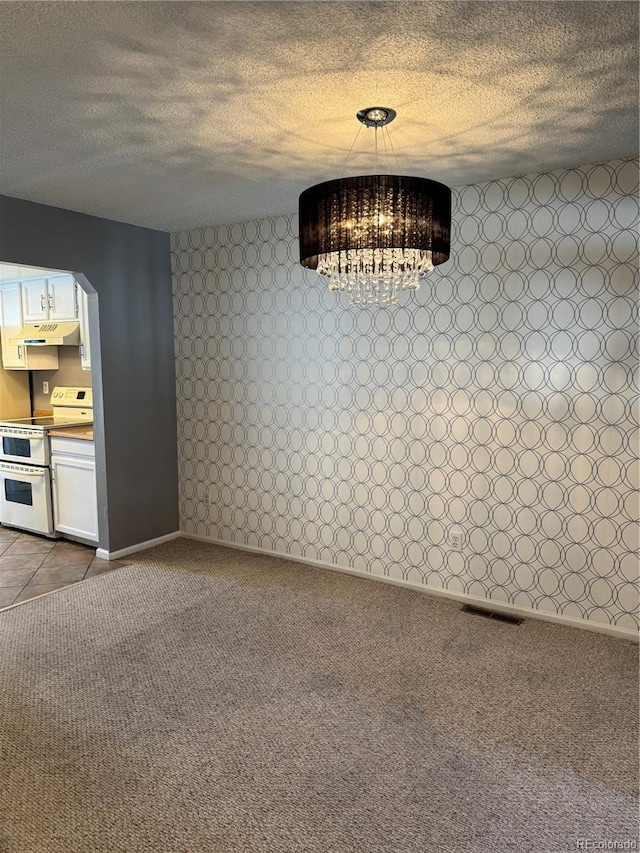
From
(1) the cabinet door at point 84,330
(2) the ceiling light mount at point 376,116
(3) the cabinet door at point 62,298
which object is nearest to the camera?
(2) the ceiling light mount at point 376,116

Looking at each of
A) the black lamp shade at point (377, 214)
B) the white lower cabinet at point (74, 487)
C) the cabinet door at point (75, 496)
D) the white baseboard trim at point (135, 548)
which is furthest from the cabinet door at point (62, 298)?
the black lamp shade at point (377, 214)

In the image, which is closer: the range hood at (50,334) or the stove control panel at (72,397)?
the range hood at (50,334)

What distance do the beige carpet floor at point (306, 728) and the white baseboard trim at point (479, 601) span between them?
70mm

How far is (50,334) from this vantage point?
525cm

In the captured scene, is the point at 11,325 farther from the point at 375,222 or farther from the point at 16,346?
the point at 375,222

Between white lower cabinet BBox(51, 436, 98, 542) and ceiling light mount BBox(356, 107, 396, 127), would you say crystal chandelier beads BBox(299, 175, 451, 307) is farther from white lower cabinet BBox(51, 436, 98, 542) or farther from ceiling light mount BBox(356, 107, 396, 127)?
white lower cabinet BBox(51, 436, 98, 542)

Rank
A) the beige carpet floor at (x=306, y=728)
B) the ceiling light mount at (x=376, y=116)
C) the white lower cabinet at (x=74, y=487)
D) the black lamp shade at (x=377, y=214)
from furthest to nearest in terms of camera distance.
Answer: the white lower cabinet at (x=74, y=487)
the ceiling light mount at (x=376, y=116)
the black lamp shade at (x=377, y=214)
the beige carpet floor at (x=306, y=728)

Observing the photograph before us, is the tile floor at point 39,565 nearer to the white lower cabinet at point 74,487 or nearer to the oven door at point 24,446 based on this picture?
the white lower cabinet at point 74,487

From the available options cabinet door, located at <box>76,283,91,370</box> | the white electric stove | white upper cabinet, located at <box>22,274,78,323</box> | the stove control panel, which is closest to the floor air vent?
cabinet door, located at <box>76,283,91,370</box>

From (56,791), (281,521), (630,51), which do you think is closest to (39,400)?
(281,521)

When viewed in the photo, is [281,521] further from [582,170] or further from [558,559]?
[582,170]

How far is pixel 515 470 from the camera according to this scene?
3.45 m

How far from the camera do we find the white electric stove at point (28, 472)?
16.0ft

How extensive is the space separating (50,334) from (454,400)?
12.2 feet
